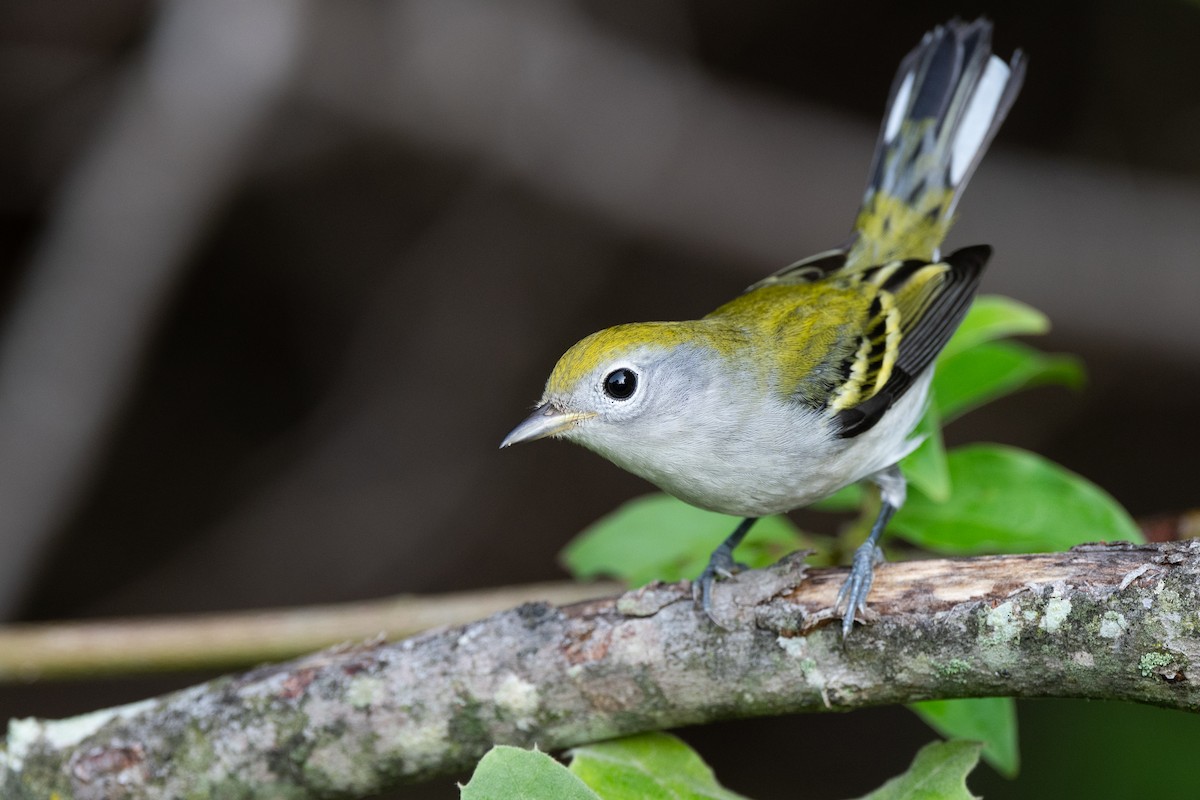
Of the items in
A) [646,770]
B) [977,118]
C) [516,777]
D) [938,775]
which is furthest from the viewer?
[977,118]

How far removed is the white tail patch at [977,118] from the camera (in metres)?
4.59

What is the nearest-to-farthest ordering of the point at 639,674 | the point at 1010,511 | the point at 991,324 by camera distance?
the point at 639,674 → the point at 1010,511 → the point at 991,324

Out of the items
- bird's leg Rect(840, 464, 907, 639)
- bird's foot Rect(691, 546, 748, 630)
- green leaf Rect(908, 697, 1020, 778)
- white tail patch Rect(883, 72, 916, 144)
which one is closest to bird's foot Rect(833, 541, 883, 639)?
bird's leg Rect(840, 464, 907, 639)

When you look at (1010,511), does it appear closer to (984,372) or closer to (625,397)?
(984,372)

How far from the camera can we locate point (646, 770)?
262 cm

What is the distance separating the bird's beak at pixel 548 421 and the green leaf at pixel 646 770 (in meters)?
0.89

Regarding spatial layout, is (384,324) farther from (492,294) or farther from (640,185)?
(640,185)

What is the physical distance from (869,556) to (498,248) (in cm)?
559

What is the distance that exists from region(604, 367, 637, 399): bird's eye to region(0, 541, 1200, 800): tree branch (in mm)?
633

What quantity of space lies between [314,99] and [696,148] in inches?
103

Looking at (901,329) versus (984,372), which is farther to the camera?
(901,329)

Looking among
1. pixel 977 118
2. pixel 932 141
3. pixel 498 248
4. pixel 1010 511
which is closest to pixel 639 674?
pixel 1010 511

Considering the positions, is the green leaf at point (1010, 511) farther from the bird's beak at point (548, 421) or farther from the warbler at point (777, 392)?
the bird's beak at point (548, 421)

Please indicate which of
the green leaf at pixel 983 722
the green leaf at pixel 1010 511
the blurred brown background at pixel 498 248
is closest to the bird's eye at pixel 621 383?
the green leaf at pixel 1010 511
